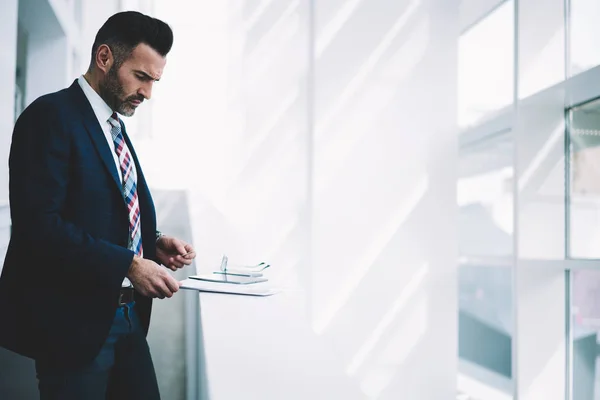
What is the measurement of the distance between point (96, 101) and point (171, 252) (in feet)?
1.47

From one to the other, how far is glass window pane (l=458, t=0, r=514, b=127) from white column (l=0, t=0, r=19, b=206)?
11.4ft

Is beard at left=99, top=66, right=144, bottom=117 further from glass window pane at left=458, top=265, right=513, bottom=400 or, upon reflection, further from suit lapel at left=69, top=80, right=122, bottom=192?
glass window pane at left=458, top=265, right=513, bottom=400

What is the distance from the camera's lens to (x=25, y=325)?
3.61 feet

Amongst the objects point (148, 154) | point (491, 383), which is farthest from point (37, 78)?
point (491, 383)

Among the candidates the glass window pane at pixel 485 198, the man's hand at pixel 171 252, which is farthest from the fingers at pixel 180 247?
the glass window pane at pixel 485 198

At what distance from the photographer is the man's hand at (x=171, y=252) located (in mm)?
1474

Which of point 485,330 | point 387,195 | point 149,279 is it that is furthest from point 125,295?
point 485,330

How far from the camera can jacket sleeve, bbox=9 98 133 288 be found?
1064 millimetres

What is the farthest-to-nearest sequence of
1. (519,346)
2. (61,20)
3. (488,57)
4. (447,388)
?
(488,57) < (447,388) < (519,346) < (61,20)

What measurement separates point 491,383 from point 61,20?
610cm

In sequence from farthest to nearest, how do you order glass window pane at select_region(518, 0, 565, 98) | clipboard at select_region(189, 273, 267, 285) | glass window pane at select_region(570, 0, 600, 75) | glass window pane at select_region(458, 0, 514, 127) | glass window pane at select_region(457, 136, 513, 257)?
glass window pane at select_region(457, 136, 513, 257) → glass window pane at select_region(458, 0, 514, 127) → glass window pane at select_region(518, 0, 565, 98) → glass window pane at select_region(570, 0, 600, 75) → clipboard at select_region(189, 273, 267, 285)

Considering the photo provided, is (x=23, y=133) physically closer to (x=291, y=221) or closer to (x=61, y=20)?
(x=61, y=20)

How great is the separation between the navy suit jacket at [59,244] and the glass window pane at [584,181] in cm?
331

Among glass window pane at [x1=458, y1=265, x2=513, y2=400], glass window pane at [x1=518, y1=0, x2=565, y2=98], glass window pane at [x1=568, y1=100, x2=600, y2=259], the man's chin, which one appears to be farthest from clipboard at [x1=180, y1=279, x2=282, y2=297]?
glass window pane at [x1=458, y1=265, x2=513, y2=400]
